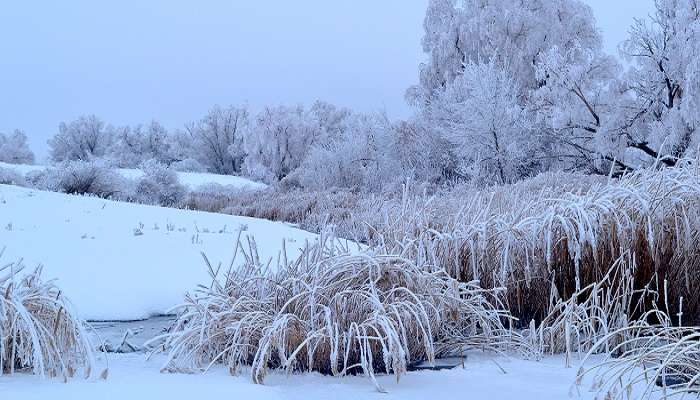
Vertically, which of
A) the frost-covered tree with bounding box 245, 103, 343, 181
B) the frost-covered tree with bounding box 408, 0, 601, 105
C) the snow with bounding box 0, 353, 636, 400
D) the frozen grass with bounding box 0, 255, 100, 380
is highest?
the frost-covered tree with bounding box 408, 0, 601, 105

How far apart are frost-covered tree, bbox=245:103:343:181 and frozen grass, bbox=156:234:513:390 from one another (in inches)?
1200

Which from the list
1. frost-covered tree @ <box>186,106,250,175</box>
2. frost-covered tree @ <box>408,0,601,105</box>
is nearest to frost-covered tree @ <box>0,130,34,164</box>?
frost-covered tree @ <box>186,106,250,175</box>

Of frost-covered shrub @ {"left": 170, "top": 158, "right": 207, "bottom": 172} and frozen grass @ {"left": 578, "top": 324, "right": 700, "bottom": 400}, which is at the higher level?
frost-covered shrub @ {"left": 170, "top": 158, "right": 207, "bottom": 172}

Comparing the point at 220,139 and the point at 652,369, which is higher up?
the point at 220,139

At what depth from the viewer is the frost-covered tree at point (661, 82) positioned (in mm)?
15227

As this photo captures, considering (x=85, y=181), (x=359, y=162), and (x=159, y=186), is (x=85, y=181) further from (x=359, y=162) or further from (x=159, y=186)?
(x=359, y=162)

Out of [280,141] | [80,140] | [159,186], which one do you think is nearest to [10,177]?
[159,186]

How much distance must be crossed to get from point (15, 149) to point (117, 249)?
43.4m

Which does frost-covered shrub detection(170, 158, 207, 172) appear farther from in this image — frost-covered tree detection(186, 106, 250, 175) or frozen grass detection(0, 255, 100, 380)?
frozen grass detection(0, 255, 100, 380)

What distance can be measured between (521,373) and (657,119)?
15.8 meters

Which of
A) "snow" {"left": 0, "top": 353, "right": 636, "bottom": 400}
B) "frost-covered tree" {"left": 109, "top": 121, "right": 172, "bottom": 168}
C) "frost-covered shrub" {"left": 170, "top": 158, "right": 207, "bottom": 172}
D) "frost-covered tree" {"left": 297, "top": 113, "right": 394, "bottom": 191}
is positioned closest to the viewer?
"snow" {"left": 0, "top": 353, "right": 636, "bottom": 400}

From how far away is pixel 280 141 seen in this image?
34500 mm

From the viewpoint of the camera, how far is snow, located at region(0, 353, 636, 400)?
2285 millimetres

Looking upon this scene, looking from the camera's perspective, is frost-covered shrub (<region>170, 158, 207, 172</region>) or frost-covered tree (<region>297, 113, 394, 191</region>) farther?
frost-covered shrub (<region>170, 158, 207, 172</region>)
